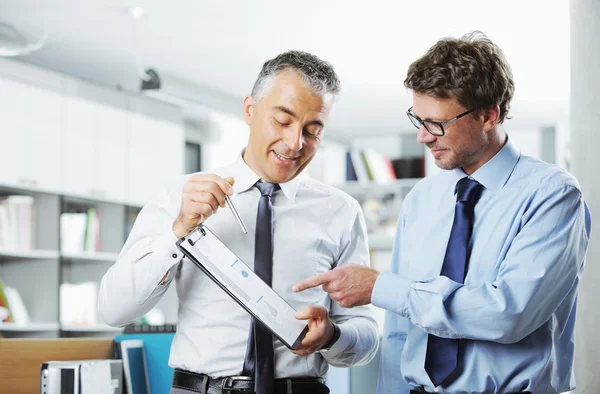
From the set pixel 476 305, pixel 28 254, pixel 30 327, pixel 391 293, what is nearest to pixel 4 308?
pixel 30 327

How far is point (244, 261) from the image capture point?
6.05 ft

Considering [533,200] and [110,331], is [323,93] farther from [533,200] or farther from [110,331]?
[110,331]

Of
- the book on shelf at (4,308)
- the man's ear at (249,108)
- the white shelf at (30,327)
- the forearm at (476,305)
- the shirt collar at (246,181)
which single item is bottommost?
the white shelf at (30,327)

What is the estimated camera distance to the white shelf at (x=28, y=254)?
5027 mm

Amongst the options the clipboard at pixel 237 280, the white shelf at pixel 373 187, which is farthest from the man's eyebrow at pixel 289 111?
the white shelf at pixel 373 187

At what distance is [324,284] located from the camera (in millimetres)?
1647

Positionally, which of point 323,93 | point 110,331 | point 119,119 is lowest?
point 110,331

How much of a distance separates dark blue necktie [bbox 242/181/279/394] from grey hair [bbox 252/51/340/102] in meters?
0.27

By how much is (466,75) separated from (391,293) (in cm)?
51

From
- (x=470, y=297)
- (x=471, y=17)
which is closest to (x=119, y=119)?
(x=471, y=17)

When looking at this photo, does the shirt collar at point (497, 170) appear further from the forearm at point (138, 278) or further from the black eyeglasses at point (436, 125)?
the forearm at point (138, 278)

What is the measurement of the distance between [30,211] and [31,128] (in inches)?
21.6

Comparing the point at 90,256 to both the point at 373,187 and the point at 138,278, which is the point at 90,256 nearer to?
the point at 373,187

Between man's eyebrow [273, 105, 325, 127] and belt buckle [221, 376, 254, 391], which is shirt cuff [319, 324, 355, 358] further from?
man's eyebrow [273, 105, 325, 127]
